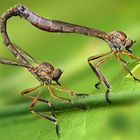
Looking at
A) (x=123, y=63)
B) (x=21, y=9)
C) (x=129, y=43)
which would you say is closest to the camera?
(x=123, y=63)

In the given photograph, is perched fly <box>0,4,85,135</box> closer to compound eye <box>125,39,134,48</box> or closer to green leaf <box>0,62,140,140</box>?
green leaf <box>0,62,140,140</box>

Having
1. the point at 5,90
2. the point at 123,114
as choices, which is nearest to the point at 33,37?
the point at 5,90

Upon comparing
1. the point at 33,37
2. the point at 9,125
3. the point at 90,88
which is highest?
the point at 33,37

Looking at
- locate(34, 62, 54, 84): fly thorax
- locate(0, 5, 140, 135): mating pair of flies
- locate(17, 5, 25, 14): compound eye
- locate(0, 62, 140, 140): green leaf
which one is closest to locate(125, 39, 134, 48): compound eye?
locate(0, 5, 140, 135): mating pair of flies

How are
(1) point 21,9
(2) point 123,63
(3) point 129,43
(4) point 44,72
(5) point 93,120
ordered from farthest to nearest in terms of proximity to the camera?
(1) point 21,9, (4) point 44,72, (3) point 129,43, (2) point 123,63, (5) point 93,120

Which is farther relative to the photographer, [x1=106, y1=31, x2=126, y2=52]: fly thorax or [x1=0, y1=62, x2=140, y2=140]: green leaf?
[x1=106, y1=31, x2=126, y2=52]: fly thorax

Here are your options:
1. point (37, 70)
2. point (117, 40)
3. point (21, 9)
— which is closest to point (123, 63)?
point (117, 40)

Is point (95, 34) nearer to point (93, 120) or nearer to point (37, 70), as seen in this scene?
point (37, 70)

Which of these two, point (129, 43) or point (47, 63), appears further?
point (47, 63)

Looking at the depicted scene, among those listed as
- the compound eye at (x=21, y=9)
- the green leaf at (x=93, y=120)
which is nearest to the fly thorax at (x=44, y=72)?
the green leaf at (x=93, y=120)

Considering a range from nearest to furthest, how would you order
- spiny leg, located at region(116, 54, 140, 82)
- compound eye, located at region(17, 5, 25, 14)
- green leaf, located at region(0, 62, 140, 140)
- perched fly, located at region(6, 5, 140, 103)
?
green leaf, located at region(0, 62, 140, 140) < spiny leg, located at region(116, 54, 140, 82) < perched fly, located at region(6, 5, 140, 103) < compound eye, located at region(17, 5, 25, 14)

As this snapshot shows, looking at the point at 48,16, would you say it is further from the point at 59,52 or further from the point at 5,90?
the point at 5,90
